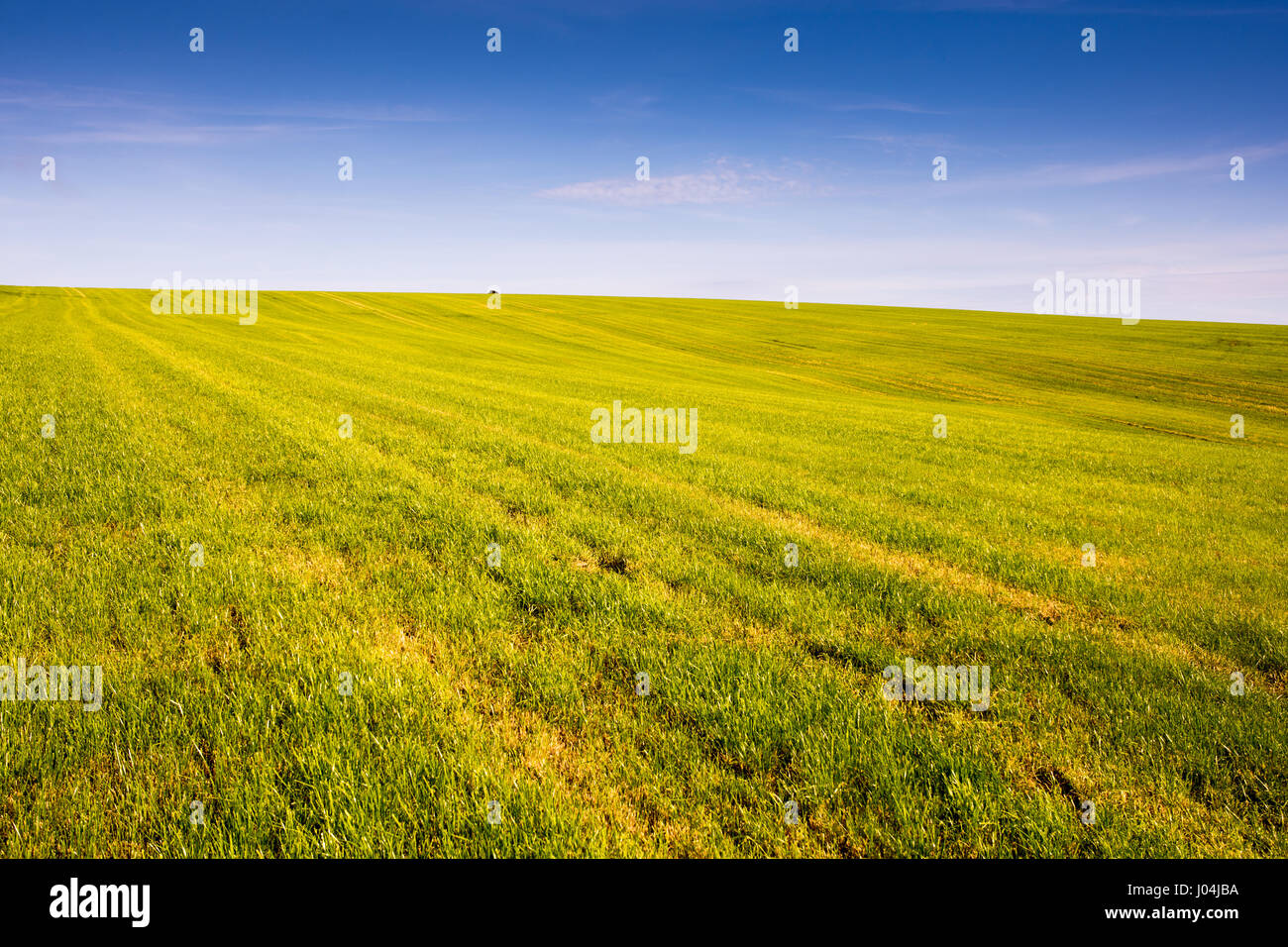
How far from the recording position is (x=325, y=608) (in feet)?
17.6

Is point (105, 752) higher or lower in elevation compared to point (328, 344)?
lower

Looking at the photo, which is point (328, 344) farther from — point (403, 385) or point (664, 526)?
point (664, 526)

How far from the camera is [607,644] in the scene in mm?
4973

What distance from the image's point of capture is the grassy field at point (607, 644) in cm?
326

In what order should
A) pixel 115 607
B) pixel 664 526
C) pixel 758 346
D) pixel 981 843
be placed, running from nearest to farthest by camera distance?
pixel 981 843 < pixel 115 607 < pixel 664 526 < pixel 758 346

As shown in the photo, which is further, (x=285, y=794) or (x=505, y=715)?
(x=505, y=715)

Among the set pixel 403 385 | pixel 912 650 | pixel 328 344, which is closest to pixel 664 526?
pixel 912 650

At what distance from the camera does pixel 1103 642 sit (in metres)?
5.42

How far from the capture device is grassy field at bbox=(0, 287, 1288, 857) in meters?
3.26

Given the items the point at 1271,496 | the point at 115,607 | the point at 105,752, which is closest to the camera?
the point at 105,752

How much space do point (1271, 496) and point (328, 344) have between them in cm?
4043
